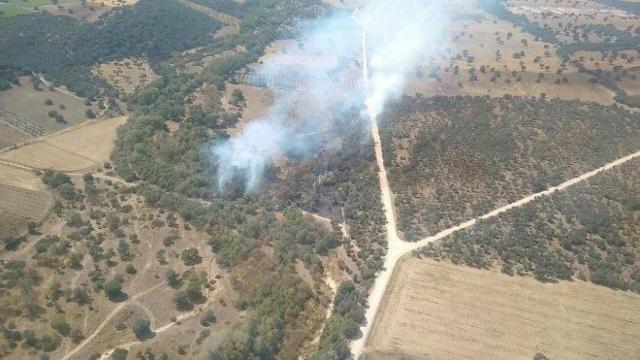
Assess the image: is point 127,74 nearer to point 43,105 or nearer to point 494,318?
point 43,105

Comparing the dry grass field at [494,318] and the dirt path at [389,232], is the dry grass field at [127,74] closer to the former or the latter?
the dirt path at [389,232]

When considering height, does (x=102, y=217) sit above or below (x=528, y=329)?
above

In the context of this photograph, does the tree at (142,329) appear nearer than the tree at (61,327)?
No

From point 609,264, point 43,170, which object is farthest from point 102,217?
point 609,264

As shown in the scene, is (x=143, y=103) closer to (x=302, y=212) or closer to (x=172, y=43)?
(x=172, y=43)

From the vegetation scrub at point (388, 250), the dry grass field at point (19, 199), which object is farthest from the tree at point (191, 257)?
the vegetation scrub at point (388, 250)
